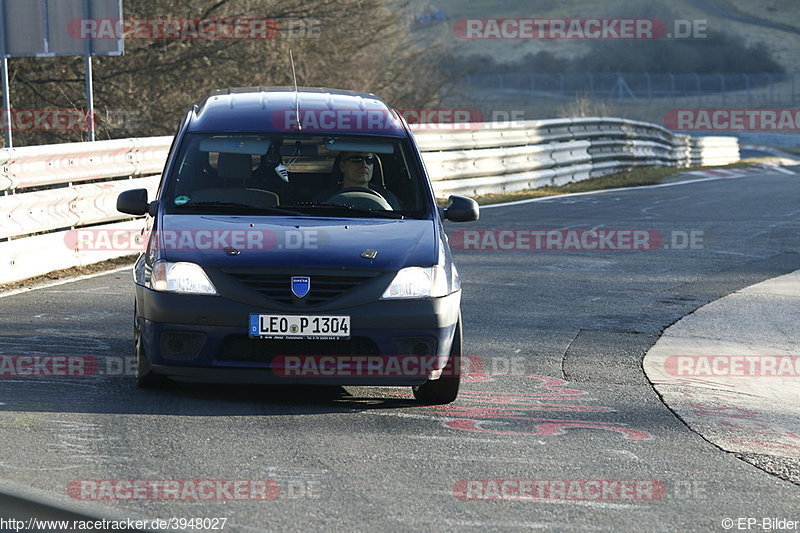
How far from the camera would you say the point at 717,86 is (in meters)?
84.1

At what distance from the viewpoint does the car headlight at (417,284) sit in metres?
6.79

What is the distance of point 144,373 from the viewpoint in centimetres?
702

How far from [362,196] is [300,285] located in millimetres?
1205

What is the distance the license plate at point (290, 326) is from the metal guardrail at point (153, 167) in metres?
5.19

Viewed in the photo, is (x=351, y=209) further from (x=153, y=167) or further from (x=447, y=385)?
(x=153, y=167)

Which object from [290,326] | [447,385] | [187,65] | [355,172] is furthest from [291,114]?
[187,65]

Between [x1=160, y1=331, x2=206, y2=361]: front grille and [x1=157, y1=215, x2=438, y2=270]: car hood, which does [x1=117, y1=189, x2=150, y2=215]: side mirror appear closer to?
[x1=157, y1=215, x2=438, y2=270]: car hood

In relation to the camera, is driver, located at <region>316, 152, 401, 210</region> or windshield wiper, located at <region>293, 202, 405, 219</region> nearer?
windshield wiper, located at <region>293, 202, 405, 219</region>

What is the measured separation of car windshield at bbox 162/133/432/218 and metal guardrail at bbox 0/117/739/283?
400cm

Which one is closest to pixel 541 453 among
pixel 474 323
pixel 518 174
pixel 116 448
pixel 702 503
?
pixel 702 503

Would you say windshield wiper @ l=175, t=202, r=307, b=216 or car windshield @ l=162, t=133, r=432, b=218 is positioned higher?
car windshield @ l=162, t=133, r=432, b=218

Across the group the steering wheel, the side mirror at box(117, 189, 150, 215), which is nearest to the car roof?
the steering wheel

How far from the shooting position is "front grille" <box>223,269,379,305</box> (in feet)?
21.9

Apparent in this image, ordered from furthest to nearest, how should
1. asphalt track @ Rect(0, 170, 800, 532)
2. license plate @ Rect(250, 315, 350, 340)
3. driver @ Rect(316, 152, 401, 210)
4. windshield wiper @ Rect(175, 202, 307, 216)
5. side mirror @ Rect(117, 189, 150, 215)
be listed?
driver @ Rect(316, 152, 401, 210), side mirror @ Rect(117, 189, 150, 215), windshield wiper @ Rect(175, 202, 307, 216), license plate @ Rect(250, 315, 350, 340), asphalt track @ Rect(0, 170, 800, 532)
